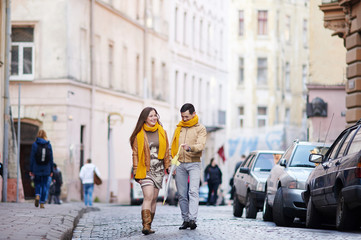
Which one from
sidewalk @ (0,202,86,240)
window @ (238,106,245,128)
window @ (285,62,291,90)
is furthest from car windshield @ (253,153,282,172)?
window @ (285,62,291,90)

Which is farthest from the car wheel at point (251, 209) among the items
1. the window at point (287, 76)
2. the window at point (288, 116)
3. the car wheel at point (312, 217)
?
the window at point (287, 76)

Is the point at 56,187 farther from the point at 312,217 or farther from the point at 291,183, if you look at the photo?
the point at 312,217

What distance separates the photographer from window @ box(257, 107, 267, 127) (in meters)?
75.6

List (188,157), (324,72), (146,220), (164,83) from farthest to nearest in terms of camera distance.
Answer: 1. (164,83)
2. (324,72)
3. (188,157)
4. (146,220)

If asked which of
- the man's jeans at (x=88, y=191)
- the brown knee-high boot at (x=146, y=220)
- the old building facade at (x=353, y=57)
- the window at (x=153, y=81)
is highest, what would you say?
the window at (x=153, y=81)

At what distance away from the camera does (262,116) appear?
75562 millimetres

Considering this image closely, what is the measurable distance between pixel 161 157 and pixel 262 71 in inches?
2402

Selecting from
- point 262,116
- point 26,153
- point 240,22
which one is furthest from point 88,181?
point 240,22

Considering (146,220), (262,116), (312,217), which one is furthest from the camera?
(262,116)

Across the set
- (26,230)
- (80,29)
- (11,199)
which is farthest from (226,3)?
(26,230)

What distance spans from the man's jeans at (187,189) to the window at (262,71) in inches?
2367

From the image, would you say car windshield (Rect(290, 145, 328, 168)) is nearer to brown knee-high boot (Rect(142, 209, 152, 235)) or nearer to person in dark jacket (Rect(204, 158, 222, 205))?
brown knee-high boot (Rect(142, 209, 152, 235))

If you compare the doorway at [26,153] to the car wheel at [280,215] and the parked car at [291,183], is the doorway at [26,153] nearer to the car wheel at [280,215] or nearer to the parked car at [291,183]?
the parked car at [291,183]

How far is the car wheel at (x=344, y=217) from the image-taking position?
14.7m
